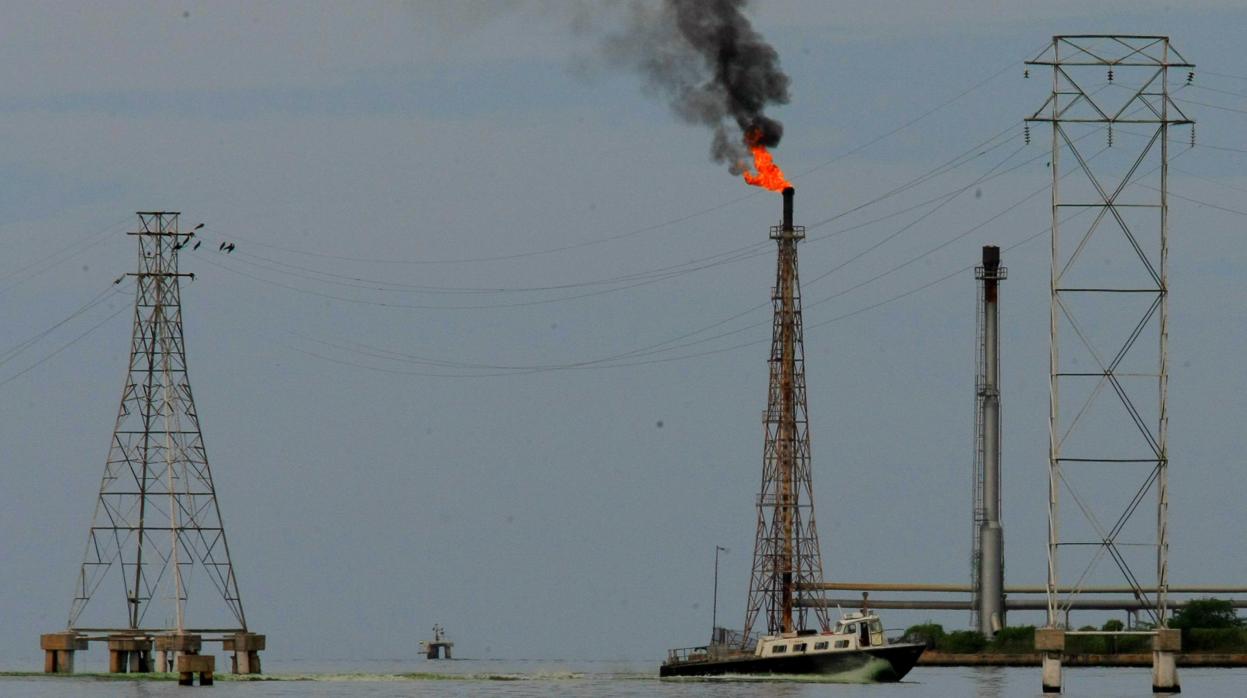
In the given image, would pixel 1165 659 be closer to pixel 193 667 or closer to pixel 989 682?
pixel 989 682

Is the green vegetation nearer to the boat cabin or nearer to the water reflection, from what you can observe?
the water reflection

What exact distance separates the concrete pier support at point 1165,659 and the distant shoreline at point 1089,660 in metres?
74.4

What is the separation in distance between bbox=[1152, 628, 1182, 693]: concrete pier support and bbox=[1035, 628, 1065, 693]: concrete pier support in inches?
155

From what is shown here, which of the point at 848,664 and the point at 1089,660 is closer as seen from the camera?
the point at 848,664

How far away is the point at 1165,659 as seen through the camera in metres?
A: 93.4

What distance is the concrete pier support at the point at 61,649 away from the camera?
130750 millimetres

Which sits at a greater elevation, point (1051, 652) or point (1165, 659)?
point (1051, 652)

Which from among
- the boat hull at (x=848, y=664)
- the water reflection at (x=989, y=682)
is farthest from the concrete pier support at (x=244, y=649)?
the water reflection at (x=989, y=682)

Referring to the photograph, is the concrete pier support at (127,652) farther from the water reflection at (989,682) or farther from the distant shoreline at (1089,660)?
the distant shoreline at (1089,660)

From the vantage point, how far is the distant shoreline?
550 feet

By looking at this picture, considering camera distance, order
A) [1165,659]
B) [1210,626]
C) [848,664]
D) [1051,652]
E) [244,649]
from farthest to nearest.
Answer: [1210,626] < [244,649] < [848,664] < [1165,659] < [1051,652]

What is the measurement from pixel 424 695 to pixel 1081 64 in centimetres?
4594

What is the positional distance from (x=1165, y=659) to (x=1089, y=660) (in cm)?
7650

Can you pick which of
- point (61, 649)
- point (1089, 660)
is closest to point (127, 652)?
point (61, 649)
